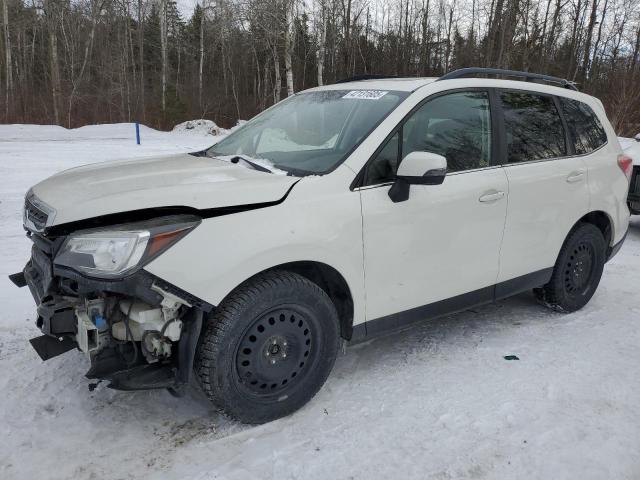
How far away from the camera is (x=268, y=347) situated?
2.80 meters

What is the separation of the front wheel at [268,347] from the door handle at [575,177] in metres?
2.34

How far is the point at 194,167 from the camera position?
3.21 m

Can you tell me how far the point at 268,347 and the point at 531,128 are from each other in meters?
2.60

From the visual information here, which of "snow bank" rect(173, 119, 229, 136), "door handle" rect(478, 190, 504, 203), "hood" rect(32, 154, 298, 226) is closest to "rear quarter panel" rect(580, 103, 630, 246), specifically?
"door handle" rect(478, 190, 504, 203)

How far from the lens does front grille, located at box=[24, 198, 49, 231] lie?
258 cm

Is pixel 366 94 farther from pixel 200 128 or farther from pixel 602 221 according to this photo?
pixel 200 128

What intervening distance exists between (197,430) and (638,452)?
89.0 inches

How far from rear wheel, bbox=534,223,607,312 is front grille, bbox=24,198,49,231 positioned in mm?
3658

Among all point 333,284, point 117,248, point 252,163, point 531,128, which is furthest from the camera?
point 531,128

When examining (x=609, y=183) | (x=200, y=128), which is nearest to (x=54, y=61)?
(x=200, y=128)

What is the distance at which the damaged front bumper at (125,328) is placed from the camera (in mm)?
2504

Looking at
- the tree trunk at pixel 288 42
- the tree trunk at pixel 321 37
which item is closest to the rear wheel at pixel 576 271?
Result: the tree trunk at pixel 288 42

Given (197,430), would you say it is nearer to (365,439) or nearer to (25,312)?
(365,439)

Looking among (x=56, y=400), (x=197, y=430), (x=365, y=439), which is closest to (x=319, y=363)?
(x=365, y=439)
